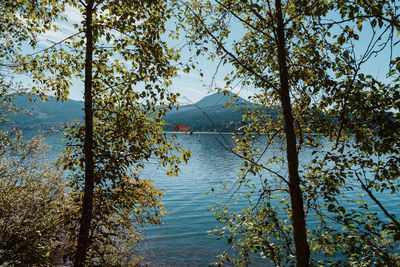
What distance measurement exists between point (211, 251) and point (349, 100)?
1808 centimetres

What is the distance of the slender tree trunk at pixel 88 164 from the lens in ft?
18.7

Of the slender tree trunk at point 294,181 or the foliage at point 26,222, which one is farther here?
the foliage at point 26,222

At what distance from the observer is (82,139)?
6.06 metres

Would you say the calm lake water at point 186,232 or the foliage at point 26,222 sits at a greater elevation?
the foliage at point 26,222

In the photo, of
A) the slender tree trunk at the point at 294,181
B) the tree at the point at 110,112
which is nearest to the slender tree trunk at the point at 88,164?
the tree at the point at 110,112

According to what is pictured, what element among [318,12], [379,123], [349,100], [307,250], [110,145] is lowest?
[307,250]

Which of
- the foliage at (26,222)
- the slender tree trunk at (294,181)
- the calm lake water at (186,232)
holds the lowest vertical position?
the calm lake water at (186,232)

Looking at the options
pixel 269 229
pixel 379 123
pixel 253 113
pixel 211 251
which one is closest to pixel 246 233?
pixel 269 229

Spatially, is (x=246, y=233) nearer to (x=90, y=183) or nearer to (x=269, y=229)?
(x=269, y=229)

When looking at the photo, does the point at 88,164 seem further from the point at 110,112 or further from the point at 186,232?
the point at 186,232

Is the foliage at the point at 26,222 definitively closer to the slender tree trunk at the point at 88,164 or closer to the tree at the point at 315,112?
the slender tree trunk at the point at 88,164

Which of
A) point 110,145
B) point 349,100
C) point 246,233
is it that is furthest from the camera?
point 110,145

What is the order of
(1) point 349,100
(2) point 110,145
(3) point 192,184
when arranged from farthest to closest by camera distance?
(3) point 192,184
(2) point 110,145
(1) point 349,100

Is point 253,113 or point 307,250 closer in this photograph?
point 307,250
